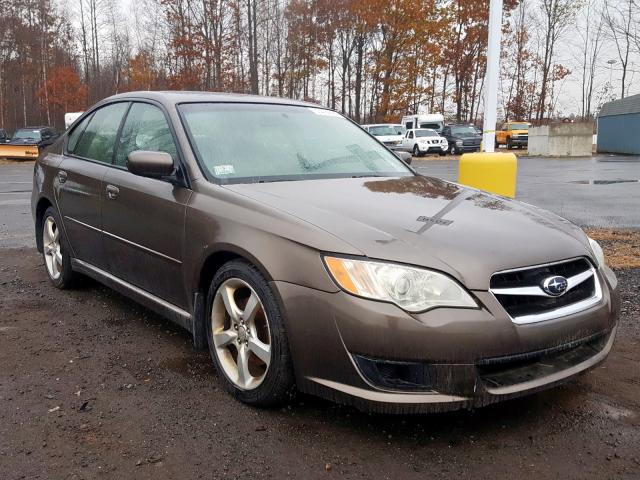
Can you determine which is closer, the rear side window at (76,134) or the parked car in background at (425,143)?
the rear side window at (76,134)

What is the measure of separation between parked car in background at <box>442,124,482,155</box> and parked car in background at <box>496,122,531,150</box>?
578cm

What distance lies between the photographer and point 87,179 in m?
4.16

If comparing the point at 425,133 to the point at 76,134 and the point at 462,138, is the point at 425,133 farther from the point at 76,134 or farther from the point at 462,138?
the point at 76,134

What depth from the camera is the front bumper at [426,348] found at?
2236mm

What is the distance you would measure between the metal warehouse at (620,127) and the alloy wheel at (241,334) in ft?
106

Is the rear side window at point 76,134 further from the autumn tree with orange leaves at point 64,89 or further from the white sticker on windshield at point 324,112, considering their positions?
the autumn tree with orange leaves at point 64,89

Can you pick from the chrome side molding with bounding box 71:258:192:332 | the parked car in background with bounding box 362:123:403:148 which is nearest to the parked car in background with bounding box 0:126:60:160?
the parked car in background with bounding box 362:123:403:148

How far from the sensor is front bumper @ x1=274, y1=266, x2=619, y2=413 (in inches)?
88.0

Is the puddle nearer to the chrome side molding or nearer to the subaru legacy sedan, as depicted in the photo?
the subaru legacy sedan

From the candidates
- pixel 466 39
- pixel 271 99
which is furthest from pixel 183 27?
pixel 271 99

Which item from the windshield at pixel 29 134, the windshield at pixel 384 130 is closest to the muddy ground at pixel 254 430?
the windshield at pixel 29 134

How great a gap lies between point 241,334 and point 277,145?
1.29 metres

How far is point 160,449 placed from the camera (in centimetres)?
244

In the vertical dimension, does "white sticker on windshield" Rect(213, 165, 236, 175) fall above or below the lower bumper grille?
above
